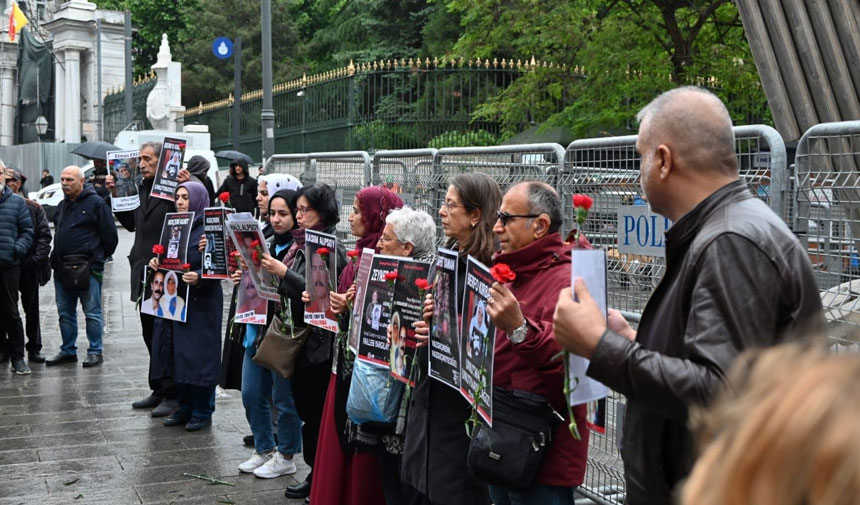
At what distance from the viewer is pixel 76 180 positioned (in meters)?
10.2

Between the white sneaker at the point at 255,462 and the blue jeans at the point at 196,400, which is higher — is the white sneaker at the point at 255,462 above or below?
below

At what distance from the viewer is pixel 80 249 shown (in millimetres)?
10234

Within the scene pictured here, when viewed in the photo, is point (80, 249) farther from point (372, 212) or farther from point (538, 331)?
point (538, 331)

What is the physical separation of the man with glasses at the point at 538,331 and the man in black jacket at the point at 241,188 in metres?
11.0

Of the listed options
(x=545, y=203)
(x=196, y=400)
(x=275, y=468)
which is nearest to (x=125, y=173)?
(x=196, y=400)

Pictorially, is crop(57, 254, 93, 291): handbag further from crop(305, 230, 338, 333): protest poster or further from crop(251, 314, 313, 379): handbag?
crop(305, 230, 338, 333): protest poster

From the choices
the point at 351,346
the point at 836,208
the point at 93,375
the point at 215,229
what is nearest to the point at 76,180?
the point at 93,375

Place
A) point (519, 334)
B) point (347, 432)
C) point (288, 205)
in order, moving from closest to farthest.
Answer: point (519, 334)
point (347, 432)
point (288, 205)

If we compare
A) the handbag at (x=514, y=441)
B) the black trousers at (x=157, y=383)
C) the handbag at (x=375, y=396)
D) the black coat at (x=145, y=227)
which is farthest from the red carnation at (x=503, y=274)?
the black coat at (x=145, y=227)

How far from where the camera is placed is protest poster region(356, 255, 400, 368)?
15.4 ft

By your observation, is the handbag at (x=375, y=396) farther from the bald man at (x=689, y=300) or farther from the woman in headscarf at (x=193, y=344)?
the woman in headscarf at (x=193, y=344)

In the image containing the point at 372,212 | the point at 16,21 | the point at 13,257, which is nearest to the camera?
the point at 372,212

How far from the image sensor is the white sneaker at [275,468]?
6.59 m

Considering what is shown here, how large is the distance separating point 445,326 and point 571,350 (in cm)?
155
